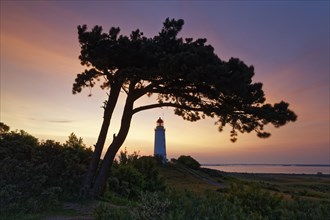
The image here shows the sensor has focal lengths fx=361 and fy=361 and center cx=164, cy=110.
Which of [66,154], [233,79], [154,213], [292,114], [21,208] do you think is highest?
[233,79]

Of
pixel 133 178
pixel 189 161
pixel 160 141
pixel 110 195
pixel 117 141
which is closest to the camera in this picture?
pixel 117 141

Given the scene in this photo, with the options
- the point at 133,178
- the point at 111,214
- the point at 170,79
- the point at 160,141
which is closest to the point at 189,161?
the point at 160,141

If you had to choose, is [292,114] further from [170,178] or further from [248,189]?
[170,178]

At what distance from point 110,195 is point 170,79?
593 centimetres

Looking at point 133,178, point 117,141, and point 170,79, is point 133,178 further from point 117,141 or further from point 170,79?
point 170,79

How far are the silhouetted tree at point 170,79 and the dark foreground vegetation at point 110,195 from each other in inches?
52.4

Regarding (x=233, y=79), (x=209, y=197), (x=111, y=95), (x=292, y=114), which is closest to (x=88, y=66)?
(x=111, y=95)

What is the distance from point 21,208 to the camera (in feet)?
38.0

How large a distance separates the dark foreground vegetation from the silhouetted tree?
52.4 inches

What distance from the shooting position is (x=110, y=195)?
16.2m

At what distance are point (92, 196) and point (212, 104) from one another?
634 cm

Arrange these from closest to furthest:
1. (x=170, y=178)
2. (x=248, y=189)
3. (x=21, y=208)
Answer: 1. (x=248, y=189)
2. (x=21, y=208)
3. (x=170, y=178)

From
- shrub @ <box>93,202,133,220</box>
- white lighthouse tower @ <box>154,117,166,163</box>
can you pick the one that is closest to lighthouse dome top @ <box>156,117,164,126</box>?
white lighthouse tower @ <box>154,117,166,163</box>

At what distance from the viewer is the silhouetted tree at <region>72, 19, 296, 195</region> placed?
13.4m
